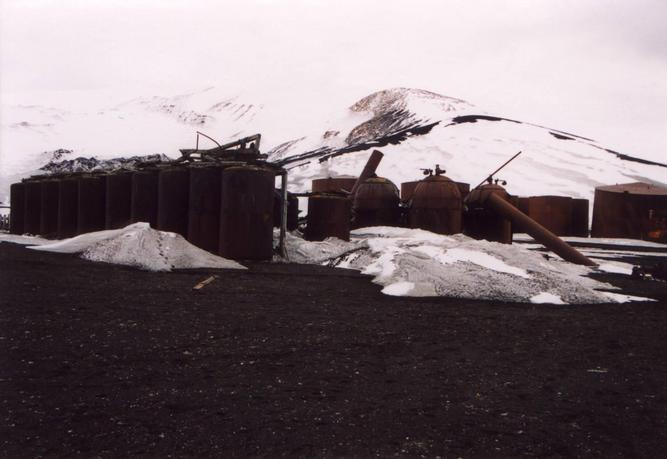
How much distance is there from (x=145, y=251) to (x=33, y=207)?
10.1 m

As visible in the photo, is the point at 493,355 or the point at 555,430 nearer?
the point at 555,430

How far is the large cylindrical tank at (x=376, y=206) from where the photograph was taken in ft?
61.3

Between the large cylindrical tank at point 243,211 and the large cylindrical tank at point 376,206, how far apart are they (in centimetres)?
831

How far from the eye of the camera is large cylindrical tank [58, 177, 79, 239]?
14.6m

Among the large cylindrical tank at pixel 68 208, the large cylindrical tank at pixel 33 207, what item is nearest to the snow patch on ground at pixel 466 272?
the large cylindrical tank at pixel 68 208

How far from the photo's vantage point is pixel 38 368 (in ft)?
11.1

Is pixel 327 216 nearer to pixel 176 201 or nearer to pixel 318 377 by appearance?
pixel 176 201

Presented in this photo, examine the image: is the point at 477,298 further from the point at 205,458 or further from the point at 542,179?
the point at 542,179

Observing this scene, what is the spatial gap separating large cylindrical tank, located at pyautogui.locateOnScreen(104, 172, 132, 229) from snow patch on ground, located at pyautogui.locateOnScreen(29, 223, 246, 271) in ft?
8.76

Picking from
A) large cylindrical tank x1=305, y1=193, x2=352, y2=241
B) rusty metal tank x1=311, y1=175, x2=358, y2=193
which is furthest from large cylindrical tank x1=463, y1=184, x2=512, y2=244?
rusty metal tank x1=311, y1=175, x2=358, y2=193

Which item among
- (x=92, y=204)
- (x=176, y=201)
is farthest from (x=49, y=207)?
(x=176, y=201)

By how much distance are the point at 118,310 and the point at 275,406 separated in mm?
2829

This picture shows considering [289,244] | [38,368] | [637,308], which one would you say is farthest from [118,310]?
[289,244]

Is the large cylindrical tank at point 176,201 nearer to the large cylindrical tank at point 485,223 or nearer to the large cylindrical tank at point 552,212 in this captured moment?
the large cylindrical tank at point 485,223
